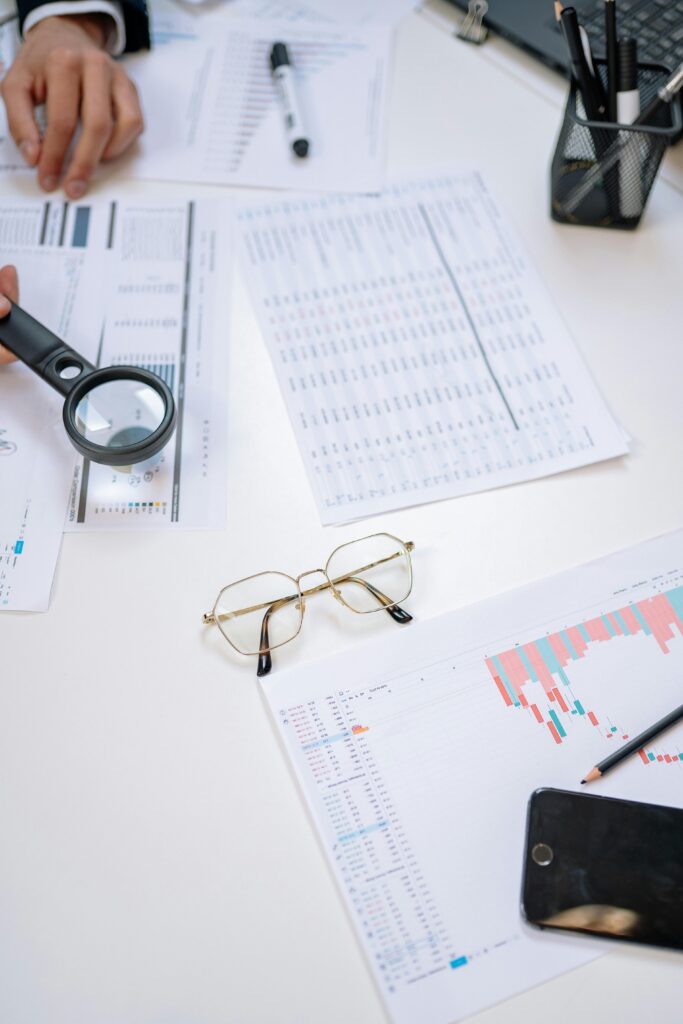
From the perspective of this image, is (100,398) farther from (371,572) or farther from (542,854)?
(542,854)

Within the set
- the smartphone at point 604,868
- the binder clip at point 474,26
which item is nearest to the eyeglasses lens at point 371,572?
the smartphone at point 604,868

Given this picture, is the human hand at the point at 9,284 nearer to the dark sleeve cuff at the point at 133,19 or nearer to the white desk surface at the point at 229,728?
the white desk surface at the point at 229,728

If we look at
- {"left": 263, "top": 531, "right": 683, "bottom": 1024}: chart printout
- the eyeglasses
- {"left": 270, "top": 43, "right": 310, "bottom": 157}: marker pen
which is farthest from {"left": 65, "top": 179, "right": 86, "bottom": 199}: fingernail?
{"left": 263, "top": 531, "right": 683, "bottom": 1024}: chart printout

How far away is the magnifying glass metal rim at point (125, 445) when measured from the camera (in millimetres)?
732

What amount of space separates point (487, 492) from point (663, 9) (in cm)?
67

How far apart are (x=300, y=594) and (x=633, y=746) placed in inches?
12.3

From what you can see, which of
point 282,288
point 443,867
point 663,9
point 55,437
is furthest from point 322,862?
point 663,9

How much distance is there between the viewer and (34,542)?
29.3 inches

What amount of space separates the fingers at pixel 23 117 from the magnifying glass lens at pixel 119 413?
37 cm

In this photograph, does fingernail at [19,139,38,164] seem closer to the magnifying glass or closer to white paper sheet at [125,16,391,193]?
white paper sheet at [125,16,391,193]

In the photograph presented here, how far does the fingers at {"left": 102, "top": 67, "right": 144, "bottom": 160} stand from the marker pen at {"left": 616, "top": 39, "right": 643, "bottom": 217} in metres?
0.55

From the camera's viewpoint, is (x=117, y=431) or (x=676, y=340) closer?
(x=117, y=431)

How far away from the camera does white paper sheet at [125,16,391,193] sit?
992 millimetres

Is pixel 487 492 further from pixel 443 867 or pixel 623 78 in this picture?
pixel 623 78
